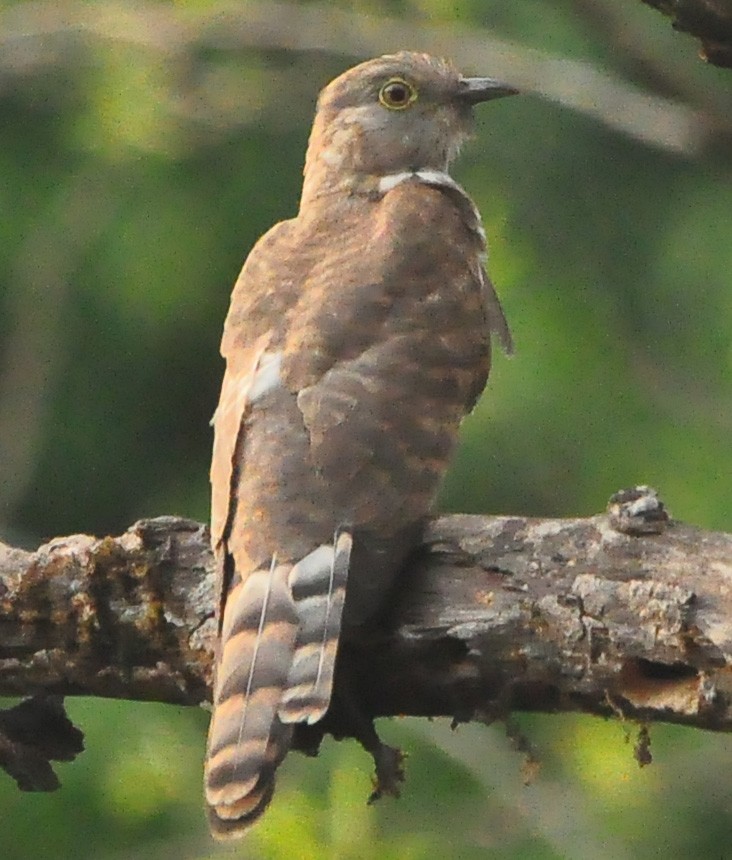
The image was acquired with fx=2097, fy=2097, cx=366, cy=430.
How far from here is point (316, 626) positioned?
4348 millimetres

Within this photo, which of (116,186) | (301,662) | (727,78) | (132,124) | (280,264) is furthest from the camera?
(116,186)

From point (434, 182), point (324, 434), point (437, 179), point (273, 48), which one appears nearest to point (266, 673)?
point (324, 434)

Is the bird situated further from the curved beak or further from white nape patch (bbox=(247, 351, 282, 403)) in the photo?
the curved beak

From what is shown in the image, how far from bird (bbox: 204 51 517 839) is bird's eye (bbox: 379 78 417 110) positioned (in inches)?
20.5

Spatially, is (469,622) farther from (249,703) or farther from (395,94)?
(395,94)

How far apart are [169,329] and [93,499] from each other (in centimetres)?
92

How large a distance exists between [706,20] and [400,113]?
2.03 meters

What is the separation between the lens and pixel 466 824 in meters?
8.60

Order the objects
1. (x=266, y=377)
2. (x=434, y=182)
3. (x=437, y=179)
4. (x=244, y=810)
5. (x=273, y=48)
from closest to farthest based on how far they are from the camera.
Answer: (x=244, y=810)
(x=266, y=377)
(x=434, y=182)
(x=437, y=179)
(x=273, y=48)

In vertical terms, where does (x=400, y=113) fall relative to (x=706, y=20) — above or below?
below

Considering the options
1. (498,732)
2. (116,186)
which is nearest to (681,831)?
(498,732)

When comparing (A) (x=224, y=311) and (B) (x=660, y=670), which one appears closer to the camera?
(B) (x=660, y=670)

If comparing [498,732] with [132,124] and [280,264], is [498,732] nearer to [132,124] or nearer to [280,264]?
[132,124]

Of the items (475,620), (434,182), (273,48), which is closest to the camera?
(475,620)
